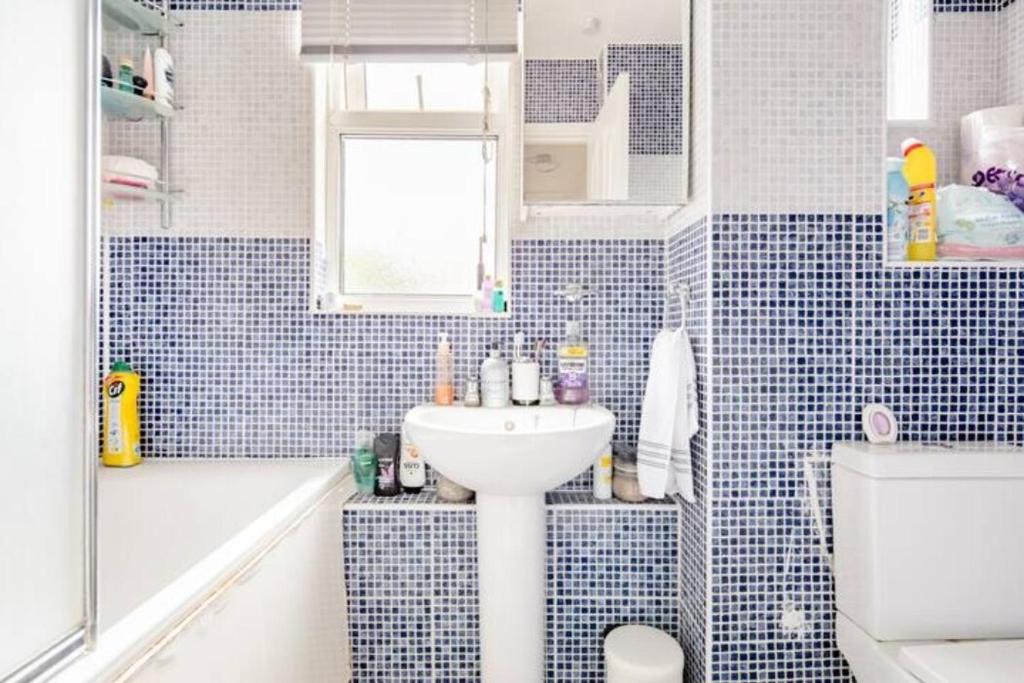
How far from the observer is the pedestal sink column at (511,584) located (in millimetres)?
1391

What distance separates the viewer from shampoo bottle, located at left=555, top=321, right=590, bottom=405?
5.45ft

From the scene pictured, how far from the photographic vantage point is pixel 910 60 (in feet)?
5.20

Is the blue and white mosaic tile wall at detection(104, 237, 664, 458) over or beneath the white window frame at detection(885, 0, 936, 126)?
beneath

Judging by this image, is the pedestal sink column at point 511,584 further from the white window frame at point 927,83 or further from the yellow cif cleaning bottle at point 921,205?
the white window frame at point 927,83

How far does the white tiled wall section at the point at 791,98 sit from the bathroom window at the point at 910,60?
0.32 metres

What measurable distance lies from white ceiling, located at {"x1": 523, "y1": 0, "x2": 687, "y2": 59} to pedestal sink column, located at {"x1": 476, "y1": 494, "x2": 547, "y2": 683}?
4.04ft

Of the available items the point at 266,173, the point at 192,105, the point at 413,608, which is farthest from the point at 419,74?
the point at 413,608

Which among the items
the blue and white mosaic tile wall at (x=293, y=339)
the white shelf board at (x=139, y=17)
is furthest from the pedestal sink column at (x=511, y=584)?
the white shelf board at (x=139, y=17)

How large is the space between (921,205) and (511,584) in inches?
54.4

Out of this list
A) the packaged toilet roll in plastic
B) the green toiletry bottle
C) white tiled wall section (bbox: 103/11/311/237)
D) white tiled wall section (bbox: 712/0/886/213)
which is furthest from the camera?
white tiled wall section (bbox: 103/11/311/237)

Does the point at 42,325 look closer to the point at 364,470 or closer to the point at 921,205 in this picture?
the point at 364,470

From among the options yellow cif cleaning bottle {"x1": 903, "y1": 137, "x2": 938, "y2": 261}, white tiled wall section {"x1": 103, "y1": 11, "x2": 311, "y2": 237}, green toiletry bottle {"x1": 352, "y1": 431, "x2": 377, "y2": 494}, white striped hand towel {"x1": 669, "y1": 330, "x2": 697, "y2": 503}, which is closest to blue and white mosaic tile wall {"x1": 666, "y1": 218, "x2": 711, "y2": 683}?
white striped hand towel {"x1": 669, "y1": 330, "x2": 697, "y2": 503}

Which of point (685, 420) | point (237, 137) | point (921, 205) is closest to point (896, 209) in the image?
point (921, 205)

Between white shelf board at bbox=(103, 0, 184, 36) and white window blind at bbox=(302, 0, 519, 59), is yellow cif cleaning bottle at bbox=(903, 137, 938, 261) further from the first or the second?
white shelf board at bbox=(103, 0, 184, 36)
